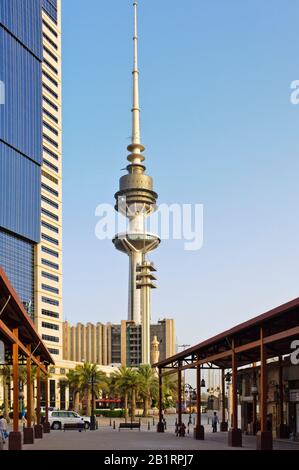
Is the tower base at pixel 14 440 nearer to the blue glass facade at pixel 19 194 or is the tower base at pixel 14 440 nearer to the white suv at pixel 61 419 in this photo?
the white suv at pixel 61 419

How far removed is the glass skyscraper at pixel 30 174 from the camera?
152 metres

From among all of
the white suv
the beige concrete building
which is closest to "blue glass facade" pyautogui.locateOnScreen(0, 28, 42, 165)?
the beige concrete building

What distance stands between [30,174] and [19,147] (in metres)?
6.55

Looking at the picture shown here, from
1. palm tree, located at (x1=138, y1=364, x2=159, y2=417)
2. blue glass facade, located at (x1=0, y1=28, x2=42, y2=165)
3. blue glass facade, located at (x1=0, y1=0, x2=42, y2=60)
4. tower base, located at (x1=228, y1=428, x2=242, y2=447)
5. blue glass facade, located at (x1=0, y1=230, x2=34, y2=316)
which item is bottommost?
palm tree, located at (x1=138, y1=364, x2=159, y2=417)

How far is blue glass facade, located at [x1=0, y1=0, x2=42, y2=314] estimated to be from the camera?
151500mm

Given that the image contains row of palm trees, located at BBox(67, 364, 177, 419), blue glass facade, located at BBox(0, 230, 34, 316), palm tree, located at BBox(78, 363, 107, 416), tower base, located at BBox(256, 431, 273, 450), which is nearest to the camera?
tower base, located at BBox(256, 431, 273, 450)

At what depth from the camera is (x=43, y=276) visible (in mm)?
159500

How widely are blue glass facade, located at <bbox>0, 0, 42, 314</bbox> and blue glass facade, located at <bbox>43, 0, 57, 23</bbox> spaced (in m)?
16.3

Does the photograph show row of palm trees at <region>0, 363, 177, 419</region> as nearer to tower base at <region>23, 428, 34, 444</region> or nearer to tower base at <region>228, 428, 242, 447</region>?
tower base at <region>23, 428, 34, 444</region>

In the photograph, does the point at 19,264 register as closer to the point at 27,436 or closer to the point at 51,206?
the point at 51,206

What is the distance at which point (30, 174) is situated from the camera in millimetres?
159000

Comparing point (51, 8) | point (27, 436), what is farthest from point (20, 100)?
point (27, 436)
